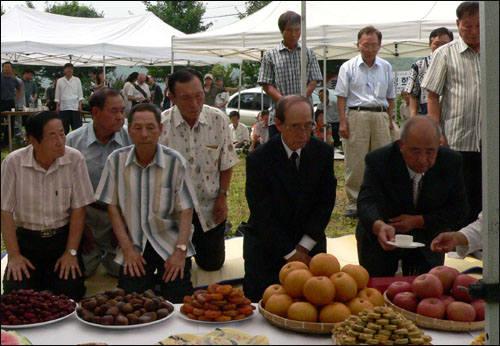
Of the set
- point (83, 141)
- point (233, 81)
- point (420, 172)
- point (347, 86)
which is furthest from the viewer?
point (233, 81)

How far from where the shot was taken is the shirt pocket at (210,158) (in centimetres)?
414

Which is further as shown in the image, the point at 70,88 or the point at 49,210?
the point at 70,88

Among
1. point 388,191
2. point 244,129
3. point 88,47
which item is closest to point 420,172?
→ point 388,191

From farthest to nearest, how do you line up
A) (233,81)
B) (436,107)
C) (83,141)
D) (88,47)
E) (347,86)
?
(233,81), (88,47), (347,86), (436,107), (83,141)

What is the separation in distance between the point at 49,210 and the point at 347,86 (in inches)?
133

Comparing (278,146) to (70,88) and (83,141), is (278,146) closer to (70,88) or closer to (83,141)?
(83,141)

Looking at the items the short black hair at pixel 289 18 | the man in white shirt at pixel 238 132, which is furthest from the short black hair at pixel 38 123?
the man in white shirt at pixel 238 132

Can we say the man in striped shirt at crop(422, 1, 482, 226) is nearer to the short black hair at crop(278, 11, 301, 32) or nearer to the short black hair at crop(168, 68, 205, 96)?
the short black hair at crop(278, 11, 301, 32)

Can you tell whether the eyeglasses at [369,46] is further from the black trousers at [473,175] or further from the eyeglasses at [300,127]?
the eyeglasses at [300,127]

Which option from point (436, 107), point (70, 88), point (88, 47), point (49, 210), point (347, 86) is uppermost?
point (88, 47)

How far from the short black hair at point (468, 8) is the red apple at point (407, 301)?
2.22m

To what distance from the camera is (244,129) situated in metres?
13.3

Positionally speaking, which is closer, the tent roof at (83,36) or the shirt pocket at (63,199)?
the shirt pocket at (63,199)

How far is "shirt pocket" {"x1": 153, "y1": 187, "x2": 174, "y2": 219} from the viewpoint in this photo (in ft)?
11.0
